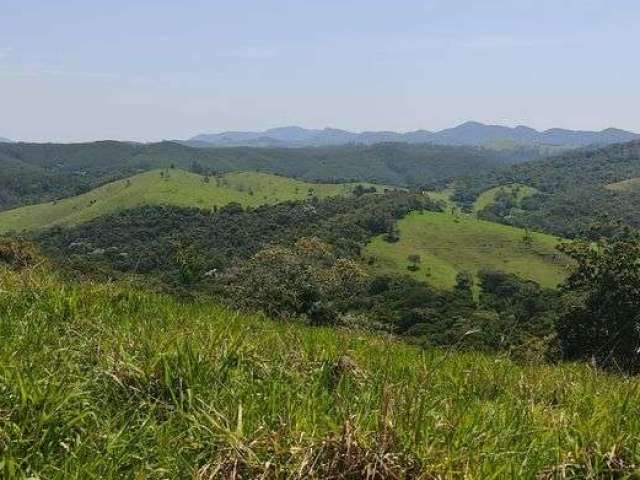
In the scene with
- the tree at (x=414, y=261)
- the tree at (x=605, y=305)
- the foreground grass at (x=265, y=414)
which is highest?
the foreground grass at (x=265, y=414)

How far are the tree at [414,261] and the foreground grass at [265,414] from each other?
131280mm

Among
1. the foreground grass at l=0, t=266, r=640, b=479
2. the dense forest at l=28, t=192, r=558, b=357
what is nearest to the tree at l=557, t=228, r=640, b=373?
the dense forest at l=28, t=192, r=558, b=357

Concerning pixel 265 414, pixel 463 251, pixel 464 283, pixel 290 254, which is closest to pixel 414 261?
pixel 464 283

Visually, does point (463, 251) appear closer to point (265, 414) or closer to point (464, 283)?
point (464, 283)

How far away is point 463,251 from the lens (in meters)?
152

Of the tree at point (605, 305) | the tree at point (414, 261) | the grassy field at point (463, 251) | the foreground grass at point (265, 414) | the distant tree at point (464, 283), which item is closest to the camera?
the foreground grass at point (265, 414)

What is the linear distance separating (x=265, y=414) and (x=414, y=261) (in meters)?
139

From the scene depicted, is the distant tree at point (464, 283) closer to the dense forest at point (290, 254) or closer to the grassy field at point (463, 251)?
the dense forest at point (290, 254)

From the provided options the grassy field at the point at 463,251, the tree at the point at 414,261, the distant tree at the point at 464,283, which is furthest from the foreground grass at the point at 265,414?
the tree at the point at 414,261

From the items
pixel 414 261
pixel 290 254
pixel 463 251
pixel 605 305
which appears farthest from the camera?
pixel 463 251

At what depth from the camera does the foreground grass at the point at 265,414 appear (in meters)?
3.00

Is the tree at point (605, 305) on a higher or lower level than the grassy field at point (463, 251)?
higher

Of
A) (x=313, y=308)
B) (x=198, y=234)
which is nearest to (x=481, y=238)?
(x=198, y=234)

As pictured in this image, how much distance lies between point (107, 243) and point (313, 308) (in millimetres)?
146402
